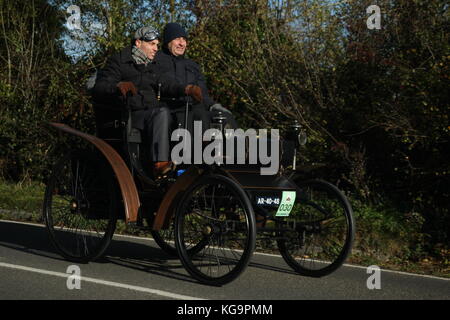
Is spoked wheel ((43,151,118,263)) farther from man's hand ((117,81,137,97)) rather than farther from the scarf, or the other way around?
the scarf

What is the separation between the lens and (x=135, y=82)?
7.18m

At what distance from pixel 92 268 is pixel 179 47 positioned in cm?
229

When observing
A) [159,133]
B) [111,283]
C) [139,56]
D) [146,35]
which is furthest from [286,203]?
[146,35]

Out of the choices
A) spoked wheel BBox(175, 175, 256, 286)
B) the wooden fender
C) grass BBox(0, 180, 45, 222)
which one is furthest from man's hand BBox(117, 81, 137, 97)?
grass BBox(0, 180, 45, 222)

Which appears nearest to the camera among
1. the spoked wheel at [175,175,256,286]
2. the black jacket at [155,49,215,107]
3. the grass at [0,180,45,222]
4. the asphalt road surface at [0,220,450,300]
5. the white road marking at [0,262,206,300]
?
the white road marking at [0,262,206,300]

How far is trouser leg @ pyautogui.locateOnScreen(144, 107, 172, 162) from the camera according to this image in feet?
22.2

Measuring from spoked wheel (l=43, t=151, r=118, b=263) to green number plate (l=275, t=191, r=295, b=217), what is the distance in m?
1.58

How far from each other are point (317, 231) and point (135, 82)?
218cm

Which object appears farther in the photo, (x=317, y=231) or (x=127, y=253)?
(x=127, y=253)

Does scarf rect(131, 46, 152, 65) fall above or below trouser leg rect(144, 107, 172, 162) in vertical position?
above

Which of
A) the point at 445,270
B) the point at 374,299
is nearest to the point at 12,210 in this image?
the point at 445,270

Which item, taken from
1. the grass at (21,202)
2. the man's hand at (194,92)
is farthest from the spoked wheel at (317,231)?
the grass at (21,202)

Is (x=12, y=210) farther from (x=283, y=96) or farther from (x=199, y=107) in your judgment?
(x=199, y=107)

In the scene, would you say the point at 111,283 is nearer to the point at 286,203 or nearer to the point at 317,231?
the point at 286,203
